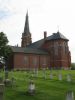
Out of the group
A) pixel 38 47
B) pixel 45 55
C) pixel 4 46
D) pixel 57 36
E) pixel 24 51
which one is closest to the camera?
pixel 4 46

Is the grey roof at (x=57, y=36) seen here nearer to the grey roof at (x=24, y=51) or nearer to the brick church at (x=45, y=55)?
the brick church at (x=45, y=55)

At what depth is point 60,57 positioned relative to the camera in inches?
2815

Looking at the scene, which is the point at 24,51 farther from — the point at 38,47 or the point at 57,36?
the point at 57,36

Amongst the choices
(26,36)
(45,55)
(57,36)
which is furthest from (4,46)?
(26,36)

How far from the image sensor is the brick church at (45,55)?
65500 millimetres

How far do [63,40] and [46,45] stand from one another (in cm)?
565

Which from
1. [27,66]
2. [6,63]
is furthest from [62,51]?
[6,63]

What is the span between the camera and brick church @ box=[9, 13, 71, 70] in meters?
65.5

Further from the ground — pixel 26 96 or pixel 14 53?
pixel 14 53

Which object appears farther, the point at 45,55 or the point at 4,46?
the point at 45,55

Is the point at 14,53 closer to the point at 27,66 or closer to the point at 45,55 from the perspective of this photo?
the point at 27,66

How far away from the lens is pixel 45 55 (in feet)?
234

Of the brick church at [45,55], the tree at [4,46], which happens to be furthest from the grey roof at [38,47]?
the tree at [4,46]

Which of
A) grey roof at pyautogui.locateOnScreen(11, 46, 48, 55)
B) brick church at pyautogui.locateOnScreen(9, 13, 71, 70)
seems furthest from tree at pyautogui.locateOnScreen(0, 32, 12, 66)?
grey roof at pyautogui.locateOnScreen(11, 46, 48, 55)
